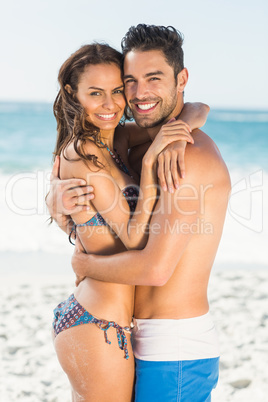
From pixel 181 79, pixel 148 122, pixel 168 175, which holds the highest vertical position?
pixel 181 79

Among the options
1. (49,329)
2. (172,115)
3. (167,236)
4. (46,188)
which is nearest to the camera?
(167,236)

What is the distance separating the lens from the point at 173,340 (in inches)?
89.0

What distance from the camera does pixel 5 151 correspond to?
55.9 feet

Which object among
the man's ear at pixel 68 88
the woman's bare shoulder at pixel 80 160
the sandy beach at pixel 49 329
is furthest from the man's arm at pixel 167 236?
the sandy beach at pixel 49 329

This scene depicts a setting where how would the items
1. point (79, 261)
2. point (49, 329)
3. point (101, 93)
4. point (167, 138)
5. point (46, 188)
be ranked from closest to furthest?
point (167, 138) < point (79, 261) < point (101, 93) < point (49, 329) < point (46, 188)

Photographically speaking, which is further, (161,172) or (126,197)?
(126,197)

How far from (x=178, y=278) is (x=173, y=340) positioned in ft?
0.98

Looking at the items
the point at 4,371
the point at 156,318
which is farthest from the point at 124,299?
the point at 4,371

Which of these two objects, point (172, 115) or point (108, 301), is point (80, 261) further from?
point (172, 115)

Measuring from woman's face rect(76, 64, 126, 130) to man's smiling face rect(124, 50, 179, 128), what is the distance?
2.3 inches

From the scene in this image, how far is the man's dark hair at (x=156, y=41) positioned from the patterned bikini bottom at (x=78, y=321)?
1397mm

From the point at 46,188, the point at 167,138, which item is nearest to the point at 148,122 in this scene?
the point at 167,138

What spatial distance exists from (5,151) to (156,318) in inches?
616

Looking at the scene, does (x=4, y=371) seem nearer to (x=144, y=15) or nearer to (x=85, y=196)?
(x=85, y=196)
